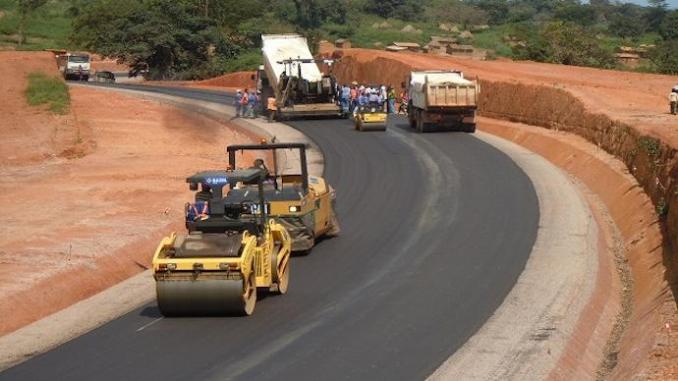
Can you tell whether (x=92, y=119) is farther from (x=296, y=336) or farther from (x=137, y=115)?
(x=296, y=336)

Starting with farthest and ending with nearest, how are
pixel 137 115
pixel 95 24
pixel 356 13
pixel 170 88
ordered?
pixel 356 13 → pixel 95 24 → pixel 170 88 → pixel 137 115

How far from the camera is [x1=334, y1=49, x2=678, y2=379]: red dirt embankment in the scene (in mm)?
15500

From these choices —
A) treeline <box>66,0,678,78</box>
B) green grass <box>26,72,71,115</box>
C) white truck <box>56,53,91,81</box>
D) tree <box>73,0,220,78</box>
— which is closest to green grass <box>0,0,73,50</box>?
treeline <box>66,0,678,78</box>

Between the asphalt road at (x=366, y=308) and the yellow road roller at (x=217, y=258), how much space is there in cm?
36

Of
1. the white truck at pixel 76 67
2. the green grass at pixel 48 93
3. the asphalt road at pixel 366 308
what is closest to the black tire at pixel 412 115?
the asphalt road at pixel 366 308

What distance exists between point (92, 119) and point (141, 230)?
28.7m

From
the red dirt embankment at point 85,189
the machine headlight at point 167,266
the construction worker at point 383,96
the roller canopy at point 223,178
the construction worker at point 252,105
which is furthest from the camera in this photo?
the construction worker at point 252,105

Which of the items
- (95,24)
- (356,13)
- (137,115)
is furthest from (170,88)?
(356,13)

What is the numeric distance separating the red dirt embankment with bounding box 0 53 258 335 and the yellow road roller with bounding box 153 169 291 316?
291 centimetres

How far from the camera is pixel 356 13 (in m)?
154

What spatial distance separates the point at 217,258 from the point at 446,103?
98.0ft

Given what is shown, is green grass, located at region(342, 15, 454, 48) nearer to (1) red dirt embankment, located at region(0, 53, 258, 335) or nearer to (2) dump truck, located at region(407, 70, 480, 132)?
(1) red dirt embankment, located at region(0, 53, 258, 335)

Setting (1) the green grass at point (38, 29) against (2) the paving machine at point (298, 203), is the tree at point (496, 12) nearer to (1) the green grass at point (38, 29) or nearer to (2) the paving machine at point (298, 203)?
(1) the green grass at point (38, 29)

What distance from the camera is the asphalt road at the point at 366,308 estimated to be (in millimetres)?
13578
